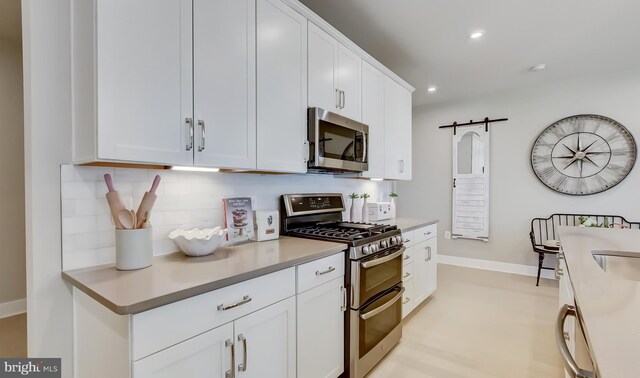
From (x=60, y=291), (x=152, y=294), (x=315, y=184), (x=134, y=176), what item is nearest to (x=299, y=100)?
(x=315, y=184)

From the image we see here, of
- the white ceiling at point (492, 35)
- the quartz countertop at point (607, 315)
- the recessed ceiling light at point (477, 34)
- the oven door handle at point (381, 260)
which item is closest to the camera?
the quartz countertop at point (607, 315)

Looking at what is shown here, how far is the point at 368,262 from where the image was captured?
1.91 meters

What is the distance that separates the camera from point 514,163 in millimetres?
4312

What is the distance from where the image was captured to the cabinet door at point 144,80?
1.16 m

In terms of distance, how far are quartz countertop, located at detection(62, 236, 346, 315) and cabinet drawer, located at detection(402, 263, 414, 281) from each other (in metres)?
1.04

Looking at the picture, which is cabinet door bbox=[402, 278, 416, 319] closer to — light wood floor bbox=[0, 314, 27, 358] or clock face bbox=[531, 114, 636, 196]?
clock face bbox=[531, 114, 636, 196]

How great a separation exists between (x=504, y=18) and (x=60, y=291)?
349 cm

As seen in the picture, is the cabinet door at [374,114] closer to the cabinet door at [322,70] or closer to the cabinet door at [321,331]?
the cabinet door at [322,70]

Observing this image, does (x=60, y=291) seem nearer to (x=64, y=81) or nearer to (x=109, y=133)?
(x=109, y=133)

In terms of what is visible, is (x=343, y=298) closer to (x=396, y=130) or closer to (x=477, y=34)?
(x=396, y=130)

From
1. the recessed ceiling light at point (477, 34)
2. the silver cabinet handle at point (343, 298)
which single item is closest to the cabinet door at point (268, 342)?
the silver cabinet handle at point (343, 298)

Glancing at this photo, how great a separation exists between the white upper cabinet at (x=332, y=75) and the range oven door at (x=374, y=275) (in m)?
1.15

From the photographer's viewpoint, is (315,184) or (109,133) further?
(315,184)

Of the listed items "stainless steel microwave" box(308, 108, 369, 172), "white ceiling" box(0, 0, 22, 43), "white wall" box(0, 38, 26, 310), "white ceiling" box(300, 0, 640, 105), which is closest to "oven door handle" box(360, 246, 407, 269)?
"stainless steel microwave" box(308, 108, 369, 172)
